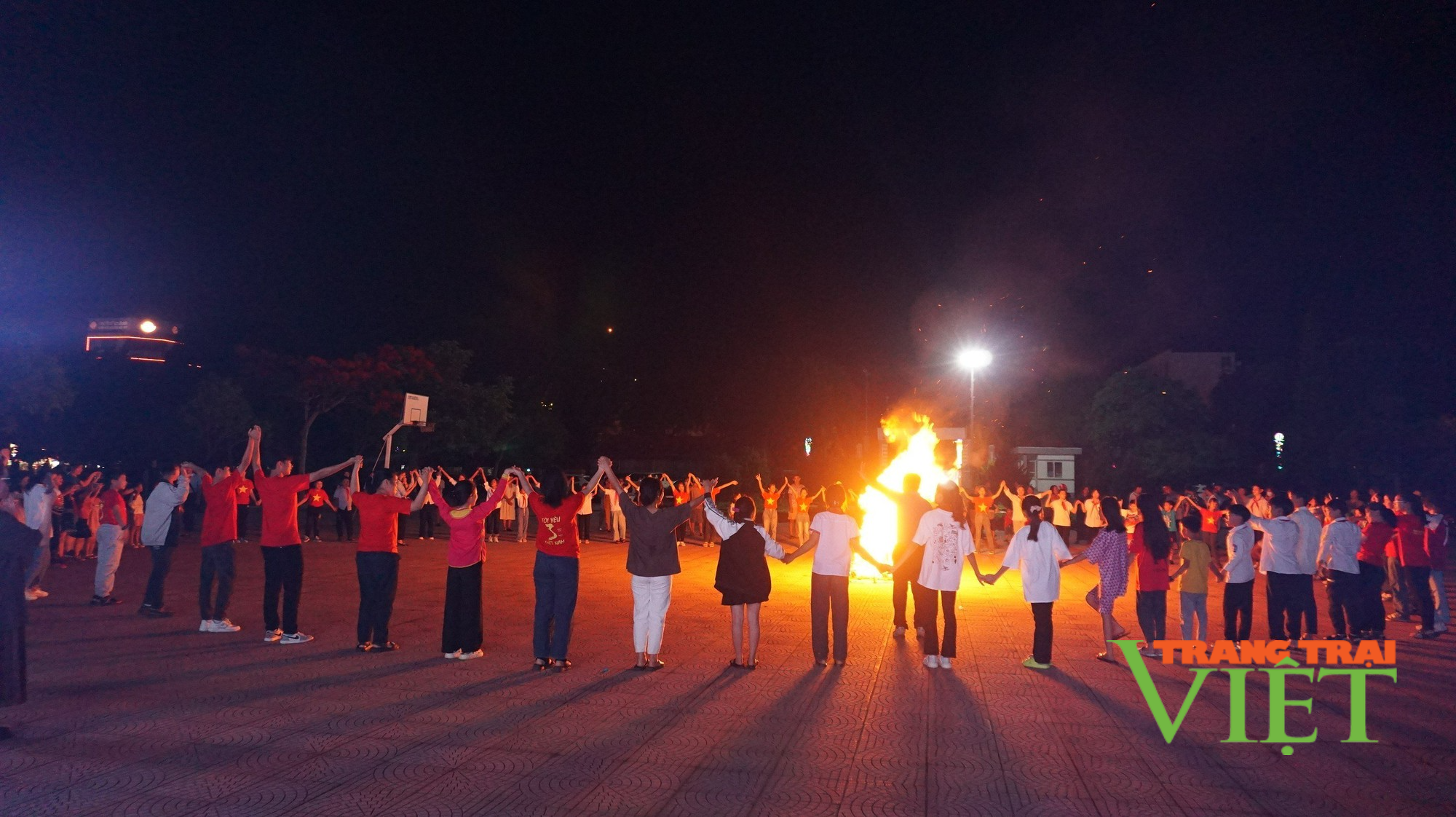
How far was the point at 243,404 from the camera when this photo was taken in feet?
118

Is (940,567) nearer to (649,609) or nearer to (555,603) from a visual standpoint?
(649,609)

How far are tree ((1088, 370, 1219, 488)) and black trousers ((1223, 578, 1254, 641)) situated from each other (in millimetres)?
49587

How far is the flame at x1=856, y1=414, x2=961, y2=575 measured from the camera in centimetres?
1636

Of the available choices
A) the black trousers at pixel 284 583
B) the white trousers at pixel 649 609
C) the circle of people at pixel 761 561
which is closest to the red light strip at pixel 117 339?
the circle of people at pixel 761 561

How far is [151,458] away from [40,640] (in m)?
33.0

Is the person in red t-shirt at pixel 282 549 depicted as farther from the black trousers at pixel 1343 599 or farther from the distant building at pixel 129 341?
the distant building at pixel 129 341

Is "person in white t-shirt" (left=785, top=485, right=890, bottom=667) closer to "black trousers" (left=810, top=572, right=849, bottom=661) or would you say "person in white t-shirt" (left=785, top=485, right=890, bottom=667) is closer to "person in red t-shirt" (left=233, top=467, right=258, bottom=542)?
Answer: "black trousers" (left=810, top=572, right=849, bottom=661)

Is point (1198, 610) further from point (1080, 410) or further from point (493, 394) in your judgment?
point (1080, 410)

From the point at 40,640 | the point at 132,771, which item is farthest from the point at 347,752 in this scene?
the point at 40,640

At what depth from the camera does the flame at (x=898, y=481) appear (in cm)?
1636

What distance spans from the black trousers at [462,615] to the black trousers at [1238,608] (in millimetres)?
7710

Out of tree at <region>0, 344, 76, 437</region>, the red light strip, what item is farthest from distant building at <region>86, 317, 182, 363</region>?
tree at <region>0, 344, 76, 437</region>

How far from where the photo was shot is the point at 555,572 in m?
8.40

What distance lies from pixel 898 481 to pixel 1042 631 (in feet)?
39.4
